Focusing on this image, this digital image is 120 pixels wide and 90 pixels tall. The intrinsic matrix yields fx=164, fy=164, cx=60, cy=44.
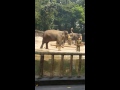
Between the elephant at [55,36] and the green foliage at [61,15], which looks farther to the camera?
the elephant at [55,36]

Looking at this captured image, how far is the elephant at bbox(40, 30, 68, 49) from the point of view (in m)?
3.51

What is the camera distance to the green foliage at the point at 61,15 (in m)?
3.30

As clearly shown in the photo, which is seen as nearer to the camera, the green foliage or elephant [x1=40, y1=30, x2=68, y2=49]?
the green foliage

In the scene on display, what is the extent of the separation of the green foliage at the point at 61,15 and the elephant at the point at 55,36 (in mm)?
126

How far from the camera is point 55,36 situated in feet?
12.2

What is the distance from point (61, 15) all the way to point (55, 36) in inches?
20.4

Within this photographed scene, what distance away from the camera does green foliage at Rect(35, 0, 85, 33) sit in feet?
Result: 10.8

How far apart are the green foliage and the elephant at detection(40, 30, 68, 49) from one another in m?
0.13

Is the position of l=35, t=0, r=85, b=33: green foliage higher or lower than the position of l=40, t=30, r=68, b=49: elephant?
higher

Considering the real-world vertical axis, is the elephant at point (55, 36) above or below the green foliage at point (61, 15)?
below
